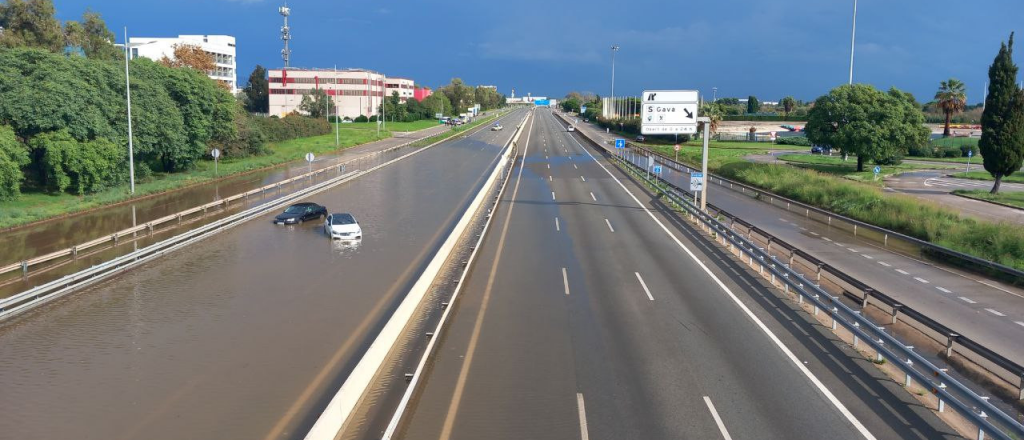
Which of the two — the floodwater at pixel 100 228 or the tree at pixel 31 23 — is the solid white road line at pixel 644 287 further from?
the tree at pixel 31 23

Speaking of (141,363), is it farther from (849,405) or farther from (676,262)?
(676,262)

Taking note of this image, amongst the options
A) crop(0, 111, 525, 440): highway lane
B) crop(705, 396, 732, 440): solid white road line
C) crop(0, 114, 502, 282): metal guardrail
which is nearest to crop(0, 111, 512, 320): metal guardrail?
crop(0, 114, 502, 282): metal guardrail

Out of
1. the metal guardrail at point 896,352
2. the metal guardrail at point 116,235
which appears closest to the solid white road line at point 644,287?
the metal guardrail at point 896,352

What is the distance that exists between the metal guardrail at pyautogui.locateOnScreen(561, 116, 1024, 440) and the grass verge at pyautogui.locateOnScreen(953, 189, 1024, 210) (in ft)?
83.8

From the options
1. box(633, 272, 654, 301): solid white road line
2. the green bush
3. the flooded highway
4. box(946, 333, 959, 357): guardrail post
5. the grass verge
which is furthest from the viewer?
the green bush

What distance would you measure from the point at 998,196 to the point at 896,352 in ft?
124

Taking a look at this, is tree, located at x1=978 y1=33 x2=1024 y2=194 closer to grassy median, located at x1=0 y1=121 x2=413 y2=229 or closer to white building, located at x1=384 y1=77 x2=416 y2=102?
grassy median, located at x1=0 y1=121 x2=413 y2=229

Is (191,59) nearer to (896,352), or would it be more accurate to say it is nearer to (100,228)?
(100,228)

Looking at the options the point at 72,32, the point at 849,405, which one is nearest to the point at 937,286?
the point at 849,405

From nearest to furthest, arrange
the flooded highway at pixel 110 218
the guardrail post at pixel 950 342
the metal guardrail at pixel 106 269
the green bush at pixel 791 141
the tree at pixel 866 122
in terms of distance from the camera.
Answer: the guardrail post at pixel 950 342, the metal guardrail at pixel 106 269, the flooded highway at pixel 110 218, the tree at pixel 866 122, the green bush at pixel 791 141

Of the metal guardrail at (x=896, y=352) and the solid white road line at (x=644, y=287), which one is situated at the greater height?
the metal guardrail at (x=896, y=352)

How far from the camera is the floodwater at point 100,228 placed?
22905 millimetres

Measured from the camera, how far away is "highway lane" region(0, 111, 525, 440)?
442 inches

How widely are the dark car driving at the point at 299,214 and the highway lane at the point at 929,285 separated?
21430 mm
